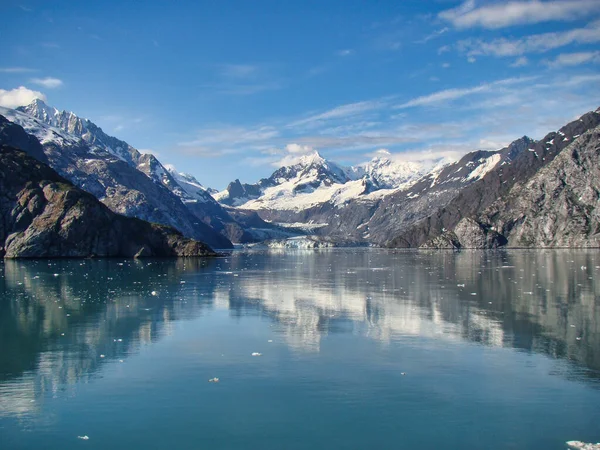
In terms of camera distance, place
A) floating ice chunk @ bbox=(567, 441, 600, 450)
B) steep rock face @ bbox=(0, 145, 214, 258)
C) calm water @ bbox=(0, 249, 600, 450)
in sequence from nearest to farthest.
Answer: floating ice chunk @ bbox=(567, 441, 600, 450) → calm water @ bbox=(0, 249, 600, 450) → steep rock face @ bbox=(0, 145, 214, 258)

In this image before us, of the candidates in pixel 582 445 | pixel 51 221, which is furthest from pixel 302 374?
pixel 51 221

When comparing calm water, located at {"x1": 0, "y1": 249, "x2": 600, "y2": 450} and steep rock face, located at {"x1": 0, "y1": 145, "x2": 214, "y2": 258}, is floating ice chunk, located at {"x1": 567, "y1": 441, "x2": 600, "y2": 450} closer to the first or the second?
calm water, located at {"x1": 0, "y1": 249, "x2": 600, "y2": 450}

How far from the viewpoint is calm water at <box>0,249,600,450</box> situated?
21.9 meters

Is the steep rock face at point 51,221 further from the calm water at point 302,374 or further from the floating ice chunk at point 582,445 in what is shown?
the floating ice chunk at point 582,445

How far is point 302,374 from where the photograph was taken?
30.1 m

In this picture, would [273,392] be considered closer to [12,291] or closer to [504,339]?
[504,339]

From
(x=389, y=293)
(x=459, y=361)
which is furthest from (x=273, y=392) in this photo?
(x=389, y=293)

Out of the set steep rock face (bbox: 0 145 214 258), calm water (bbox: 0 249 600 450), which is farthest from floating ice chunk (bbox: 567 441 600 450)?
steep rock face (bbox: 0 145 214 258)

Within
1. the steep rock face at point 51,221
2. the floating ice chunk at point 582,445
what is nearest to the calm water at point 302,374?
the floating ice chunk at point 582,445

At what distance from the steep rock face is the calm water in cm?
11420

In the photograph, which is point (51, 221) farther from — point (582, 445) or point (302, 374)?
point (582, 445)

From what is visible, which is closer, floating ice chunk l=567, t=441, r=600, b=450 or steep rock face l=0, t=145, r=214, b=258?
floating ice chunk l=567, t=441, r=600, b=450

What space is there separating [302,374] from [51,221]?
15438 centimetres

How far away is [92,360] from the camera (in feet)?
110
